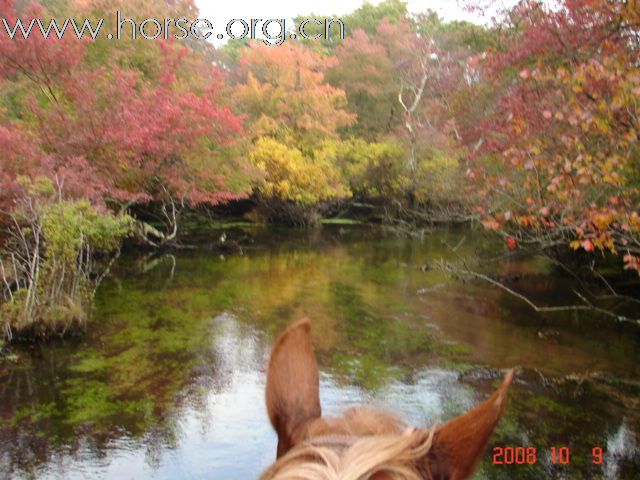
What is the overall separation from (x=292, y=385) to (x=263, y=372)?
519cm

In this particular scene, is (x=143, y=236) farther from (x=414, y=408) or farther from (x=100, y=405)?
(x=414, y=408)

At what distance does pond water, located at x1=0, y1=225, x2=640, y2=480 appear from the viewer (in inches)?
163

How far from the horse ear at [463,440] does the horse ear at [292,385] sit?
247 millimetres

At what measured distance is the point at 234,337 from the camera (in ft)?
23.0

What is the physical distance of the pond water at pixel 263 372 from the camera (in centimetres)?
415

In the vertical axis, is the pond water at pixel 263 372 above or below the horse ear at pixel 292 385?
below

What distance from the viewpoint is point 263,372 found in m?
5.88

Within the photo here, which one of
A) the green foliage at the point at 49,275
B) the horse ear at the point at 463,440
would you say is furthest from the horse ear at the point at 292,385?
the green foliage at the point at 49,275
